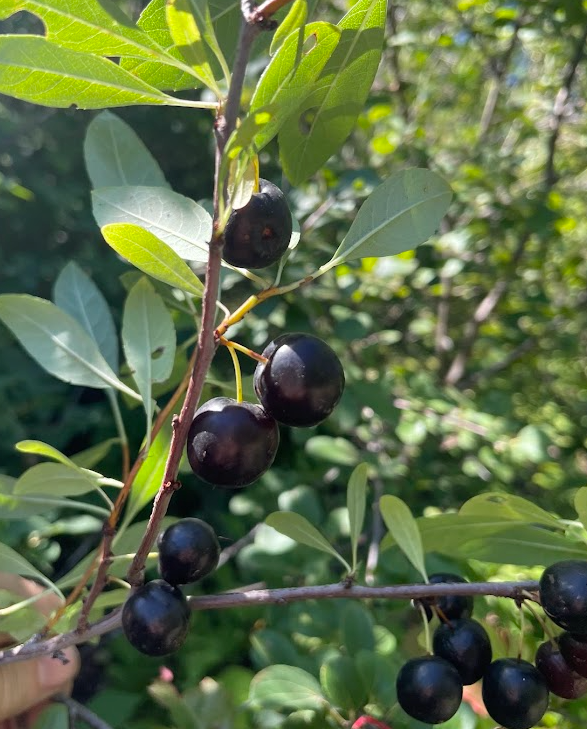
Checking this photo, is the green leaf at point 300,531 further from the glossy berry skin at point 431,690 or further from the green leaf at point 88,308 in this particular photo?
the green leaf at point 88,308

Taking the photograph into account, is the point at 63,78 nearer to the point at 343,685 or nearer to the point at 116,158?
the point at 116,158

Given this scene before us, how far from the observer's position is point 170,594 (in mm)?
709

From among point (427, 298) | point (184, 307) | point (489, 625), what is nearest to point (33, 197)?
point (427, 298)

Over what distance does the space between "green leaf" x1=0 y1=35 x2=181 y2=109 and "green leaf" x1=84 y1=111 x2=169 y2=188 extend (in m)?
0.22

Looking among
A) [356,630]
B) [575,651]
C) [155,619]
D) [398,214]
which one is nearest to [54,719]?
[155,619]

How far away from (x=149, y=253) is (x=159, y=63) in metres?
0.20

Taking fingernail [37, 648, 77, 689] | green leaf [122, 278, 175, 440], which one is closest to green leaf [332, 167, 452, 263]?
green leaf [122, 278, 175, 440]

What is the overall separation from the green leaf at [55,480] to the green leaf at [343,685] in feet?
1.89

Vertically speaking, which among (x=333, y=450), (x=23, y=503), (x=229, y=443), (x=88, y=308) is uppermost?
(x=88, y=308)

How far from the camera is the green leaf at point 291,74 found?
0.52 meters

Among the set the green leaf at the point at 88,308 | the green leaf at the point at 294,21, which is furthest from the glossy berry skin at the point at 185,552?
the green leaf at the point at 294,21

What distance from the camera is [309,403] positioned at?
1.90ft

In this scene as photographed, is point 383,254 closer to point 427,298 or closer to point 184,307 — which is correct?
point 184,307

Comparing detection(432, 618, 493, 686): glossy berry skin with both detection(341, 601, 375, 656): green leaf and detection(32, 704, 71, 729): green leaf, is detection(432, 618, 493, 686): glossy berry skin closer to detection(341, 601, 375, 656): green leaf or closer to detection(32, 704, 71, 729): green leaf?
detection(341, 601, 375, 656): green leaf
